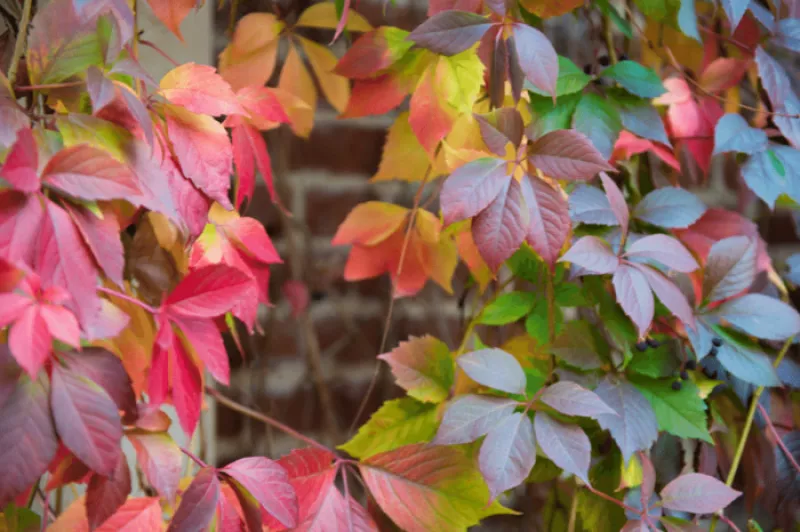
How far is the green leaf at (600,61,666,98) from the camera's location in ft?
1.97

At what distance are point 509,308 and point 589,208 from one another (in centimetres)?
12

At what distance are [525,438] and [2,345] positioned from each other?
0.34m

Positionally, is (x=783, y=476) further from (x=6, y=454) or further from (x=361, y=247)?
(x=6, y=454)

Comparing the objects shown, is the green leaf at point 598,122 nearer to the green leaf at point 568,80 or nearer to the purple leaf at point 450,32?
the green leaf at point 568,80

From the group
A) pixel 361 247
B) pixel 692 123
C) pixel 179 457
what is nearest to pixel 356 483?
pixel 361 247

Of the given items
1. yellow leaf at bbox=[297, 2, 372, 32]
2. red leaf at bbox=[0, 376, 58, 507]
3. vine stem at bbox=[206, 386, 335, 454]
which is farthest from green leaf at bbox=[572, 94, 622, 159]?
red leaf at bbox=[0, 376, 58, 507]

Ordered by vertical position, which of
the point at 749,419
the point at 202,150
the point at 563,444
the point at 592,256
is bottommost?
the point at 749,419

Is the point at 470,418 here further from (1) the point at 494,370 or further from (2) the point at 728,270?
(2) the point at 728,270

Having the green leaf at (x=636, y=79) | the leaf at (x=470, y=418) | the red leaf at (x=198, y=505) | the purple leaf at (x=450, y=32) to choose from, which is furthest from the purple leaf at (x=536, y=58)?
the red leaf at (x=198, y=505)

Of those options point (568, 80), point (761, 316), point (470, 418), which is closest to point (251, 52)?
point (568, 80)

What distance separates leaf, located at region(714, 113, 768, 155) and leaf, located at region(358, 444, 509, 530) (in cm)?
36

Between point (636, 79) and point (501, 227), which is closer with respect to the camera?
point (501, 227)

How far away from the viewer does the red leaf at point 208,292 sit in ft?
1.42

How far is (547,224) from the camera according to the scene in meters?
0.50
